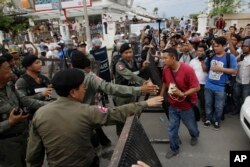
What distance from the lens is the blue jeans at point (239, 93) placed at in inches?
213

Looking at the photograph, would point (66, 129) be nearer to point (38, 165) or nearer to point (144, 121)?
point (38, 165)

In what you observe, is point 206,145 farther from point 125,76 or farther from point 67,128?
point 67,128

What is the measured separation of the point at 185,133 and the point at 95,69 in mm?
2501

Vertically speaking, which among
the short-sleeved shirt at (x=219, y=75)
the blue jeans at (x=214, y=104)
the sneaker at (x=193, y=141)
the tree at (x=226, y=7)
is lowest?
the sneaker at (x=193, y=141)

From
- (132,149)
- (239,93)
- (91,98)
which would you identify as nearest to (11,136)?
(91,98)

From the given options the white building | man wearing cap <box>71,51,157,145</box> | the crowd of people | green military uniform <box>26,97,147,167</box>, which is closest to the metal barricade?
the crowd of people

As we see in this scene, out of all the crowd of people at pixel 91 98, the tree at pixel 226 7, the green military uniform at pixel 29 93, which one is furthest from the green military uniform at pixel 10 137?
the tree at pixel 226 7

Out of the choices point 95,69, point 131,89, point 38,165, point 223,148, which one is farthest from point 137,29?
point 38,165

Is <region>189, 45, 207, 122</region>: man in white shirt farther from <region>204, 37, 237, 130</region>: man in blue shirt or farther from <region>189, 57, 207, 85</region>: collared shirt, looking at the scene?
<region>204, 37, 237, 130</region>: man in blue shirt

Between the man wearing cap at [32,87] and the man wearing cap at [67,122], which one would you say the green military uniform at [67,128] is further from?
the man wearing cap at [32,87]

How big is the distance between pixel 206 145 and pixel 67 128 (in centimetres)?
325

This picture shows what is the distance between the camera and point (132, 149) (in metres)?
1.60

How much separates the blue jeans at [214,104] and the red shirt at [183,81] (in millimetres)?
1107

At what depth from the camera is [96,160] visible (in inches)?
103
